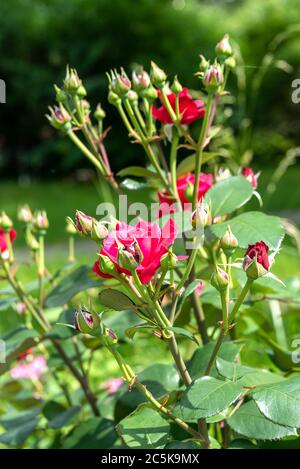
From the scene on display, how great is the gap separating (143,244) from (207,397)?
145 mm

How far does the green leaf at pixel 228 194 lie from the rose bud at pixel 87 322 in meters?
0.21

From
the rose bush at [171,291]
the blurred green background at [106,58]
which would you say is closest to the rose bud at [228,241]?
the rose bush at [171,291]

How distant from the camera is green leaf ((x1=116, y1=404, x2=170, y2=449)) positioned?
2.45 ft

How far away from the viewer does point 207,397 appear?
0.66 m

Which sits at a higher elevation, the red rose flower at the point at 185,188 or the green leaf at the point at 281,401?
the red rose flower at the point at 185,188

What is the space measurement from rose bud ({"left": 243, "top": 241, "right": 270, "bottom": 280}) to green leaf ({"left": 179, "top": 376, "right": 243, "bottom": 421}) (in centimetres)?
11

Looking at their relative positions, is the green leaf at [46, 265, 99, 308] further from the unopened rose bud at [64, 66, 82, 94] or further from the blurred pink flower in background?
the blurred pink flower in background

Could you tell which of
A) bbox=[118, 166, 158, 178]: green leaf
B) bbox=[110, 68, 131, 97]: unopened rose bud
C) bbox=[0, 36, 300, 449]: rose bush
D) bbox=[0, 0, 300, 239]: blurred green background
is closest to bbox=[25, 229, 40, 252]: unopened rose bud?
bbox=[0, 36, 300, 449]: rose bush

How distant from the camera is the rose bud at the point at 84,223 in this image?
2.13 feet

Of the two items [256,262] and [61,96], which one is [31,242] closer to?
[61,96]

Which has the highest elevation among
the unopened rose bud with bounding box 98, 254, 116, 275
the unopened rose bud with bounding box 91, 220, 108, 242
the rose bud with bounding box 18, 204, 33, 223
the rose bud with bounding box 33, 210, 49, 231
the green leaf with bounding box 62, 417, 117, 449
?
the rose bud with bounding box 18, 204, 33, 223

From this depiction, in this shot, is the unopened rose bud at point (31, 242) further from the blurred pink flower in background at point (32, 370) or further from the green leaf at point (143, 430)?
the blurred pink flower in background at point (32, 370)
